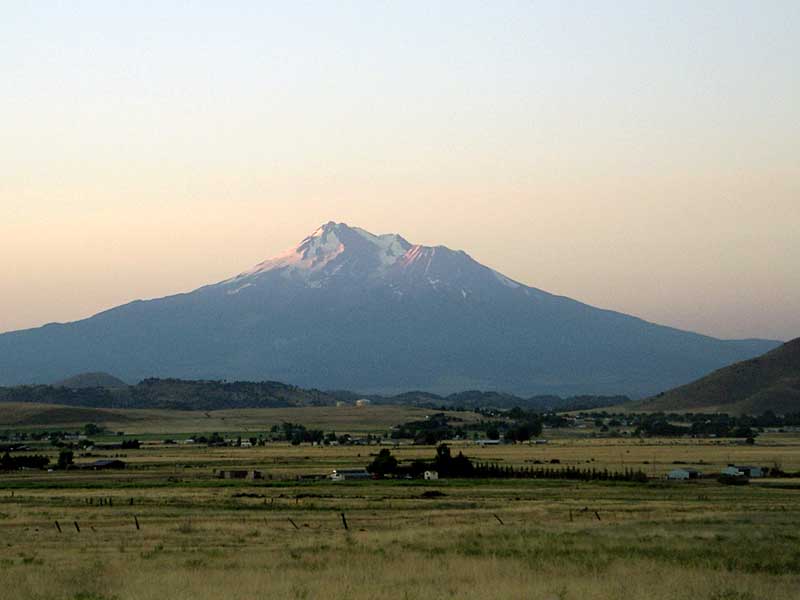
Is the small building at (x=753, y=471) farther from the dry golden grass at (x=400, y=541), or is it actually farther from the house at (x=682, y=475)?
the dry golden grass at (x=400, y=541)

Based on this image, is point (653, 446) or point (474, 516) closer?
point (474, 516)

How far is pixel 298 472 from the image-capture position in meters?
86.4

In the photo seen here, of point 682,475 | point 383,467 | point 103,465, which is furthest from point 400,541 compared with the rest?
point 103,465

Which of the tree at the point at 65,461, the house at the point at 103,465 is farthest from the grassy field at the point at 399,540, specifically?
the tree at the point at 65,461

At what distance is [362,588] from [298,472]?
5729 centimetres

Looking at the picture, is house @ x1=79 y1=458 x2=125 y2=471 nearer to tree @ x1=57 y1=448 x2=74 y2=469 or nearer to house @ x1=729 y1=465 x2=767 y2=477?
tree @ x1=57 y1=448 x2=74 y2=469

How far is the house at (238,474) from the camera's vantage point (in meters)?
79.9

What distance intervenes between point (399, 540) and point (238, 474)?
145ft

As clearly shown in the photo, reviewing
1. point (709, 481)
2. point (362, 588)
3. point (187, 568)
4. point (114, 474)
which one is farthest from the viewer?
point (114, 474)

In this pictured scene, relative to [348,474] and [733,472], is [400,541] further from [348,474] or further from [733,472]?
[733,472]

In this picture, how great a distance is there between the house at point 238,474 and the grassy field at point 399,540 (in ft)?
11.9

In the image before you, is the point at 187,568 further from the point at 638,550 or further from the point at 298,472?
the point at 298,472

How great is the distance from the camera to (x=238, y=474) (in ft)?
271

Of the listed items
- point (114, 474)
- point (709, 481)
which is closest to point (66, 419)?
point (114, 474)
